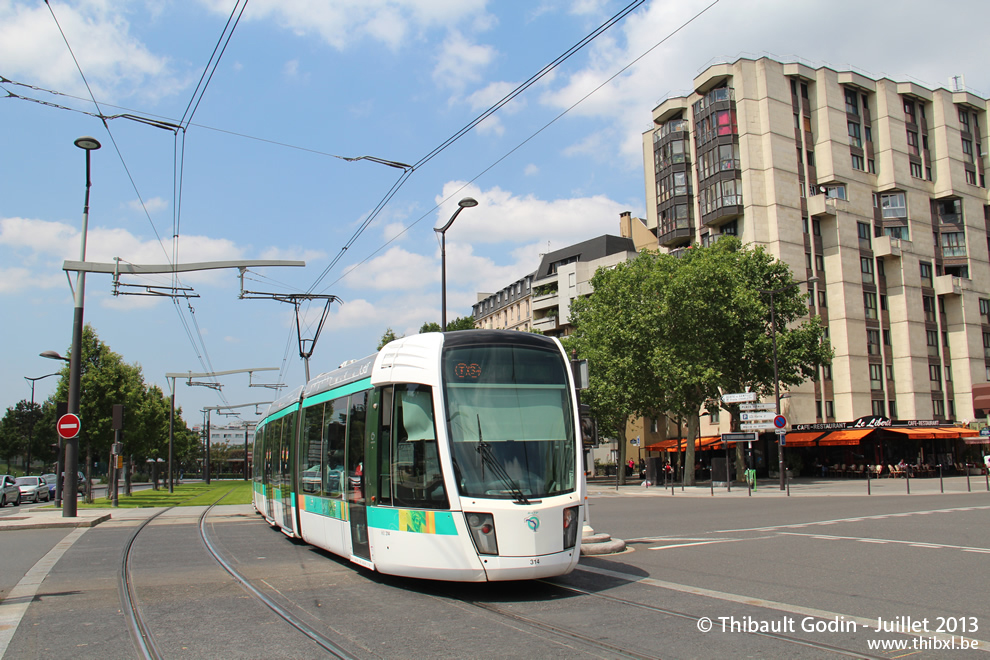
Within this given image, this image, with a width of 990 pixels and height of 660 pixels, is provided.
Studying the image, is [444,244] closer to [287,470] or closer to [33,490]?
[287,470]

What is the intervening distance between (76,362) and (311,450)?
12.7 meters

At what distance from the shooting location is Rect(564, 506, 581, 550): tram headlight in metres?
8.84

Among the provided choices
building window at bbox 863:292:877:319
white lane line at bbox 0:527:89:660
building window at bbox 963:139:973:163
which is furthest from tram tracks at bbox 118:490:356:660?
building window at bbox 963:139:973:163

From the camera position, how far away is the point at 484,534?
8.48 meters

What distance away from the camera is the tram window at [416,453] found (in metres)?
8.81

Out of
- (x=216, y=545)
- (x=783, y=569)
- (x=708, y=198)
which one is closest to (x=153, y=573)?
(x=216, y=545)

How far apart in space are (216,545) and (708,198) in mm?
48372

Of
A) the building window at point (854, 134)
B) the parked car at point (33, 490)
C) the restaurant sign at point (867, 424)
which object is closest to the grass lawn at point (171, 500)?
the parked car at point (33, 490)

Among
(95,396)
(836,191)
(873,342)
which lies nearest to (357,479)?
(95,396)

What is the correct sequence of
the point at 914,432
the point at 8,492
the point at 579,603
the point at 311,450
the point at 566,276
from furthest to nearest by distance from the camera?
the point at 566,276 → the point at 914,432 → the point at 8,492 → the point at 311,450 → the point at 579,603

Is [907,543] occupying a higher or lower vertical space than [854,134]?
lower

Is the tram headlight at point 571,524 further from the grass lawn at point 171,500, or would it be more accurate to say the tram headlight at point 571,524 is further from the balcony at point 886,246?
the balcony at point 886,246

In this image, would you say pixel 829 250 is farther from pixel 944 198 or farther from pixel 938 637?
pixel 938 637

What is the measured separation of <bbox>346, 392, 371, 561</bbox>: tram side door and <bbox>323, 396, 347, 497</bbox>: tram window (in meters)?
0.40
